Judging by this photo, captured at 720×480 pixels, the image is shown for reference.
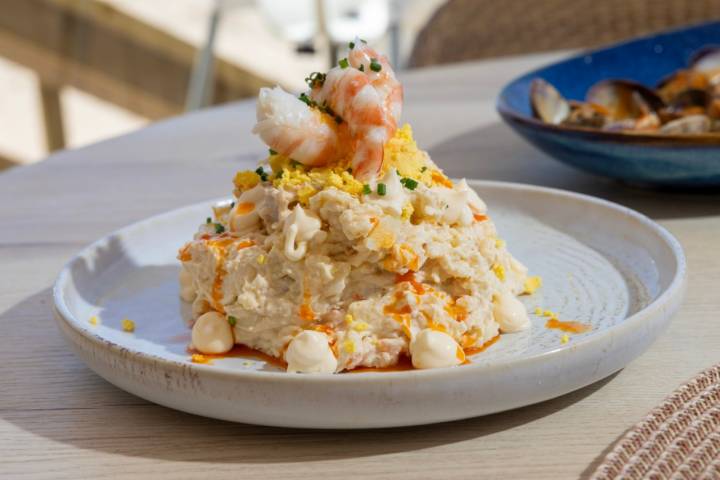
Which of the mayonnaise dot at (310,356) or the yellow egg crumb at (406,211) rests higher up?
the yellow egg crumb at (406,211)

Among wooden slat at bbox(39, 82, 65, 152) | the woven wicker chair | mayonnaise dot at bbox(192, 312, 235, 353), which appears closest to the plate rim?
mayonnaise dot at bbox(192, 312, 235, 353)

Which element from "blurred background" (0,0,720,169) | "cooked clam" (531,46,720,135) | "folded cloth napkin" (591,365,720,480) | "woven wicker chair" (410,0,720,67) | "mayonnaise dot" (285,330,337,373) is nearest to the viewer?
"folded cloth napkin" (591,365,720,480)

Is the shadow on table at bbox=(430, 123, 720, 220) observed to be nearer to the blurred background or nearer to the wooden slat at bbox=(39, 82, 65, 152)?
the blurred background

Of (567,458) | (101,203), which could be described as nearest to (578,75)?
(101,203)

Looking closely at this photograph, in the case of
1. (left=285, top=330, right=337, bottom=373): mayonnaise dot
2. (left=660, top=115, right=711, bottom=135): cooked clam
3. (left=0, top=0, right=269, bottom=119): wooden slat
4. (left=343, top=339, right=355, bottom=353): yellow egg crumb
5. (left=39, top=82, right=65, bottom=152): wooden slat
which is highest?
(left=660, top=115, right=711, bottom=135): cooked clam

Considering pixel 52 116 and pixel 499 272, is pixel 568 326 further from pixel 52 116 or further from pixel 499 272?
pixel 52 116

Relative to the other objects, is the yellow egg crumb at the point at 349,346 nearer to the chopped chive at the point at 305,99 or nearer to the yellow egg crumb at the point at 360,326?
the yellow egg crumb at the point at 360,326

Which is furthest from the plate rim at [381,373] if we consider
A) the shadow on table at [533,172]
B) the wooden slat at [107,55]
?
the wooden slat at [107,55]
